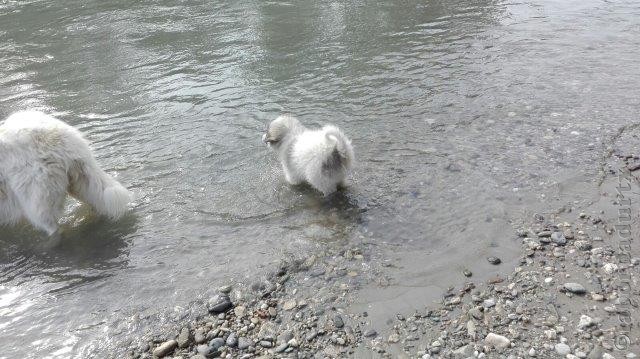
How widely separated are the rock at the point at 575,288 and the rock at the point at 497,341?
0.87m

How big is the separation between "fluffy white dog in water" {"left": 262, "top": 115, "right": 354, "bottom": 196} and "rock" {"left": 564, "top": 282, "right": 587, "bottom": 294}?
2.74 m

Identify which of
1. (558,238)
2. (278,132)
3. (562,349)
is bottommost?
(562,349)

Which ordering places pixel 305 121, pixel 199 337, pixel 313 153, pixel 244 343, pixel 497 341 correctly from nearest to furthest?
1. pixel 497 341
2. pixel 244 343
3. pixel 199 337
4. pixel 313 153
5. pixel 305 121

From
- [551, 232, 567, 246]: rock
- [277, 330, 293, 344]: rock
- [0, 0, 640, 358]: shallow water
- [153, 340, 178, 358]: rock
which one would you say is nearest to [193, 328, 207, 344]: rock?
[153, 340, 178, 358]: rock

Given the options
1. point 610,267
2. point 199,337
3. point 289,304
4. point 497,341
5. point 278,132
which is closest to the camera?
point 497,341

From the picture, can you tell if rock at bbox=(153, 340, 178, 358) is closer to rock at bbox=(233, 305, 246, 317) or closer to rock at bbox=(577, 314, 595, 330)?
rock at bbox=(233, 305, 246, 317)

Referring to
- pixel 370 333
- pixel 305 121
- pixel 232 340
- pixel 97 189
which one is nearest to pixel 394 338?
pixel 370 333

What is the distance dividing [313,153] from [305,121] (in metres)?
2.25

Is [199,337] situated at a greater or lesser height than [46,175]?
lesser

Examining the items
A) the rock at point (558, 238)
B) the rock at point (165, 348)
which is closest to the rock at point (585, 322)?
the rock at point (558, 238)

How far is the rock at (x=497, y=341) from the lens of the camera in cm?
371

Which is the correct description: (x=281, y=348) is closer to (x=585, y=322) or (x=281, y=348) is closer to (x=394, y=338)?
(x=394, y=338)

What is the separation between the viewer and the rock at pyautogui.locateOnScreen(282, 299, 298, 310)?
4.42m

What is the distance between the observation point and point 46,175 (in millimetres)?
5418
